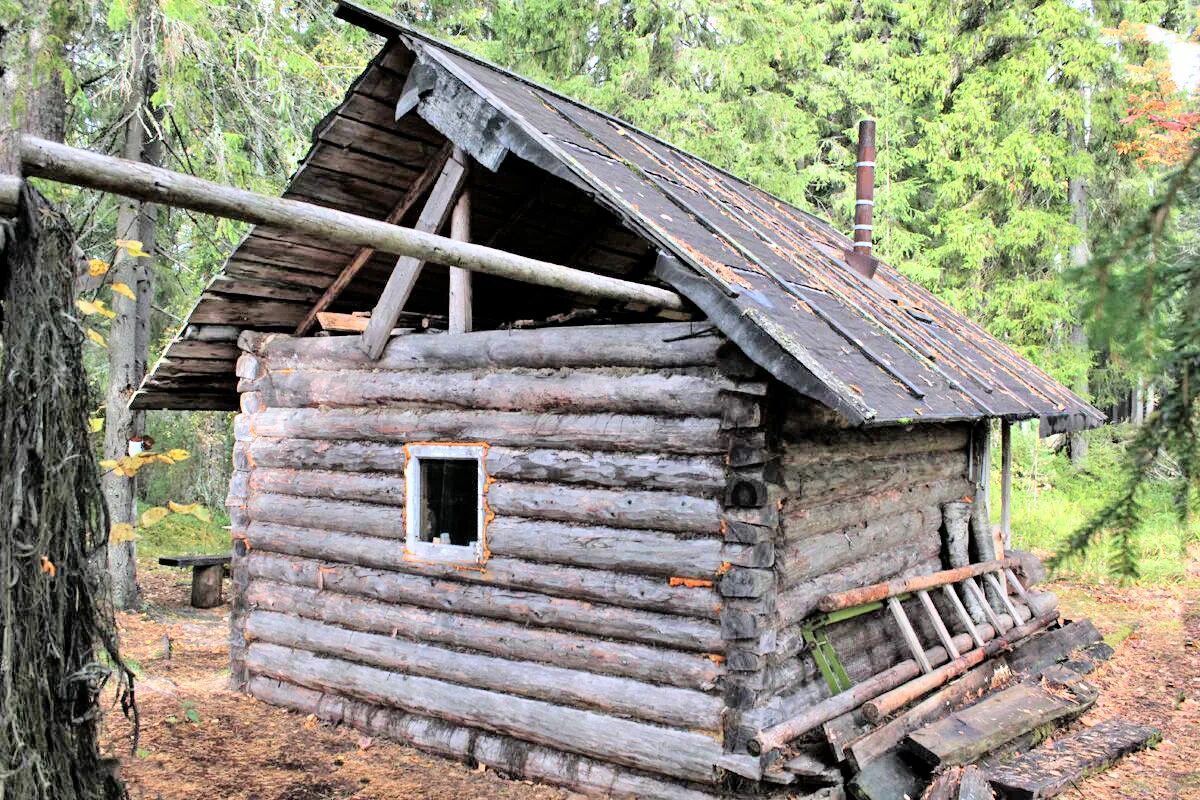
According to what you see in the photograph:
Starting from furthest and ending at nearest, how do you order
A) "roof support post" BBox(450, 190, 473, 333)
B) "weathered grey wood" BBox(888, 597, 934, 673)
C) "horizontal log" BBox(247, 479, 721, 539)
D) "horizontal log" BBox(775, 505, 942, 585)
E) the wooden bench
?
the wooden bench, "weathered grey wood" BBox(888, 597, 934, 673), "roof support post" BBox(450, 190, 473, 333), "horizontal log" BBox(775, 505, 942, 585), "horizontal log" BBox(247, 479, 721, 539)

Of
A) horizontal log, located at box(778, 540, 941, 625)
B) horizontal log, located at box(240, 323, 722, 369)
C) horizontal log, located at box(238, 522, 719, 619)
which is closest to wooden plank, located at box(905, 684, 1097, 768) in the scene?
horizontal log, located at box(778, 540, 941, 625)

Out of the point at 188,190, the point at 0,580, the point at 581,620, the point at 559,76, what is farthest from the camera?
the point at 559,76

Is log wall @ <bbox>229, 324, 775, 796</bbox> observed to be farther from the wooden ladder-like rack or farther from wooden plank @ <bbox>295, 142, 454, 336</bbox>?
the wooden ladder-like rack

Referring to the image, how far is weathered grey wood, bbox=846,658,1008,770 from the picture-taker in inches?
259

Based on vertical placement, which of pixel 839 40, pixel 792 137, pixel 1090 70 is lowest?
pixel 792 137

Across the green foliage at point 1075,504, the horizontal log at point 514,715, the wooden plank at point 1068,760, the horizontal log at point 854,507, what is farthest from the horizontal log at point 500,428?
the green foliage at point 1075,504

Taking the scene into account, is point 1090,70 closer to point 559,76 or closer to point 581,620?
point 559,76

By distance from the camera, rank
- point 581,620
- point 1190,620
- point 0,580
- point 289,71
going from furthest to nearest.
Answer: point 1190,620
point 289,71
point 581,620
point 0,580

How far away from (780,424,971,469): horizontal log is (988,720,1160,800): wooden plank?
263cm

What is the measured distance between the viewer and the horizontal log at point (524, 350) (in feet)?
21.8

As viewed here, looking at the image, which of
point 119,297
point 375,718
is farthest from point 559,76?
point 375,718

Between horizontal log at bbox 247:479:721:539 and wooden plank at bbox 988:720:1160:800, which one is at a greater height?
horizontal log at bbox 247:479:721:539

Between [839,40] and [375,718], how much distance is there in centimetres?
2115

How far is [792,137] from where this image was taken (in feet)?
66.4
